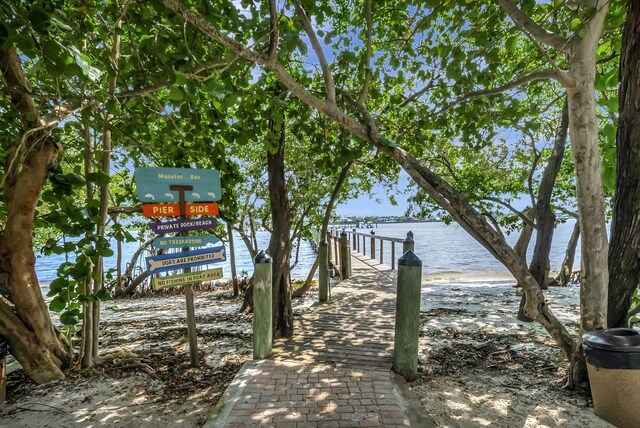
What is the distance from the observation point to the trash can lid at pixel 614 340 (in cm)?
280

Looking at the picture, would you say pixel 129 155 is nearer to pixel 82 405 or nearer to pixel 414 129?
pixel 82 405

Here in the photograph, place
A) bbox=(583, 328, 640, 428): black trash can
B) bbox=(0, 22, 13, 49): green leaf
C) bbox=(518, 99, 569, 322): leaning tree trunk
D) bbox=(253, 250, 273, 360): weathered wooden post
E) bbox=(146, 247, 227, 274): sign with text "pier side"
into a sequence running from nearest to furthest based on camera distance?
bbox=(0, 22, 13, 49): green leaf, bbox=(583, 328, 640, 428): black trash can, bbox=(146, 247, 227, 274): sign with text "pier side", bbox=(253, 250, 273, 360): weathered wooden post, bbox=(518, 99, 569, 322): leaning tree trunk

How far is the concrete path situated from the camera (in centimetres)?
292

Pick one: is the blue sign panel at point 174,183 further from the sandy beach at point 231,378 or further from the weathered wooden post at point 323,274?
the weathered wooden post at point 323,274

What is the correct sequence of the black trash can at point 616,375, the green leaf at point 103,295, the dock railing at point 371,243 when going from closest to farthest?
1. the black trash can at point 616,375
2. the green leaf at point 103,295
3. the dock railing at point 371,243

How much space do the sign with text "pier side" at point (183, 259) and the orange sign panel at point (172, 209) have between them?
45 centimetres

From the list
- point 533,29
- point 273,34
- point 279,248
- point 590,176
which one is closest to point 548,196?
point 590,176

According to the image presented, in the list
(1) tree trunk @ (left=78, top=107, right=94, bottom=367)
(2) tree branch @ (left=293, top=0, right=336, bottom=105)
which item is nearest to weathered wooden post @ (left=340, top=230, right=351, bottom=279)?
(2) tree branch @ (left=293, top=0, right=336, bottom=105)

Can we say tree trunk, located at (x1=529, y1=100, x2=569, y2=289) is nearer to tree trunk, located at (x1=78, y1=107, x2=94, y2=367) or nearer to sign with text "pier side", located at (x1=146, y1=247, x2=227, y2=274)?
sign with text "pier side", located at (x1=146, y1=247, x2=227, y2=274)

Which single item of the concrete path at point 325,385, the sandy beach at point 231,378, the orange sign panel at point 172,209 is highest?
the orange sign panel at point 172,209

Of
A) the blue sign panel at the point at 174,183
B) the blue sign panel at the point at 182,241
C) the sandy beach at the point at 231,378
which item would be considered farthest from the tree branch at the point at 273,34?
the sandy beach at the point at 231,378

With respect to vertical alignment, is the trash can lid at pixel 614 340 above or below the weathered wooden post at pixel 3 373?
above

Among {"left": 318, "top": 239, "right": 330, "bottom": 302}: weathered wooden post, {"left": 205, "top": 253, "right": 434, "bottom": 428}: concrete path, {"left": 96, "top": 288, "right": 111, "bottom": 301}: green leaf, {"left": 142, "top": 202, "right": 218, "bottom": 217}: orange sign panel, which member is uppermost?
{"left": 142, "top": 202, "right": 218, "bottom": 217}: orange sign panel

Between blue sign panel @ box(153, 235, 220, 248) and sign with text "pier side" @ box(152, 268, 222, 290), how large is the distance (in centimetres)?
34
